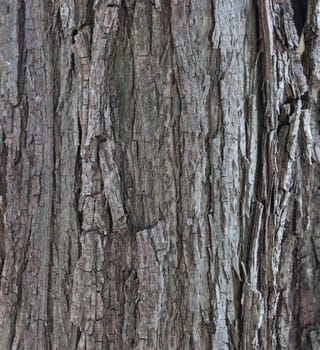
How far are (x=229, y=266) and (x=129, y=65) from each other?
1.35 ft

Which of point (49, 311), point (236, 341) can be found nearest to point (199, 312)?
point (236, 341)

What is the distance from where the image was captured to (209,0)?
96 cm

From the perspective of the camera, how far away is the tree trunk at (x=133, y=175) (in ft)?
3.08

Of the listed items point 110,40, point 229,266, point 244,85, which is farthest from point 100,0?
point 229,266

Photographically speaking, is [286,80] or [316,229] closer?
[286,80]

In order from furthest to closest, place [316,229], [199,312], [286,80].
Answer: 1. [316,229]
2. [286,80]
3. [199,312]

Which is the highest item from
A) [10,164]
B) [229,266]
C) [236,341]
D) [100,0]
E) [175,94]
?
[100,0]

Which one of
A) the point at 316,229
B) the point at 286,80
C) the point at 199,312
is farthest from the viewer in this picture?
the point at 316,229

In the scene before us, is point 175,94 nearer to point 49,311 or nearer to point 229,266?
point 229,266

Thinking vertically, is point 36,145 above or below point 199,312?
above

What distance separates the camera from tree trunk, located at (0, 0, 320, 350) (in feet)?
3.08

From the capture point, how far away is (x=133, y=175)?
947 mm

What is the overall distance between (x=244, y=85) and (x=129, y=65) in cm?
22

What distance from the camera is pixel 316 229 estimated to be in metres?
1.19
